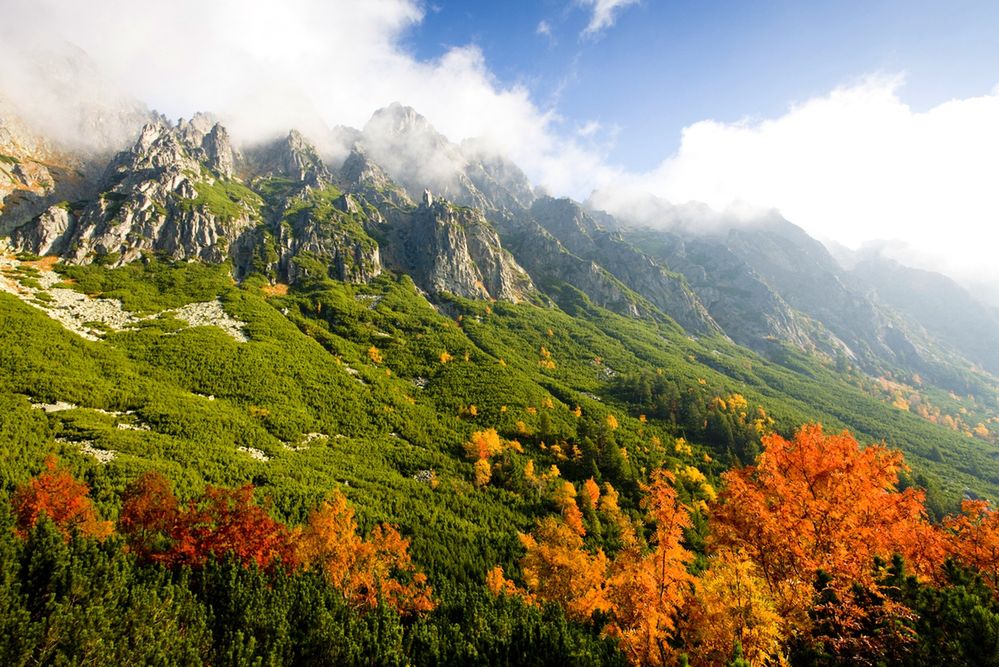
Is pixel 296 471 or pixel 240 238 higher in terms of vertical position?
pixel 240 238

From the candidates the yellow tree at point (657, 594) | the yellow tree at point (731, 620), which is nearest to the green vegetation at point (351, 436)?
the yellow tree at point (657, 594)

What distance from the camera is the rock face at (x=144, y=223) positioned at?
133000mm

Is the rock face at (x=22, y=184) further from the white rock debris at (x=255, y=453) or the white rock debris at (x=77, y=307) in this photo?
the white rock debris at (x=255, y=453)

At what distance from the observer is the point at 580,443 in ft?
305

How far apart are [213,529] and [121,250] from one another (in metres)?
163

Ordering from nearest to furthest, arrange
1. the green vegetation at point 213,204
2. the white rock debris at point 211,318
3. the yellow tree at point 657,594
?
the yellow tree at point 657,594 → the white rock debris at point 211,318 → the green vegetation at point 213,204

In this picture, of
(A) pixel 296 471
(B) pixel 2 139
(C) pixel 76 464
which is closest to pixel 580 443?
(A) pixel 296 471

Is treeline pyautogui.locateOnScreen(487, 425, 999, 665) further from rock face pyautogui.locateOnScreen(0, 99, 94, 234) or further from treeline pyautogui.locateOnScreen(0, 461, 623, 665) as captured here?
rock face pyautogui.locateOnScreen(0, 99, 94, 234)

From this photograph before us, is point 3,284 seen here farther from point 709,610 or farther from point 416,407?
point 709,610

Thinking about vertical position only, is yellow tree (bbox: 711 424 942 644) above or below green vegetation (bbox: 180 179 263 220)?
below

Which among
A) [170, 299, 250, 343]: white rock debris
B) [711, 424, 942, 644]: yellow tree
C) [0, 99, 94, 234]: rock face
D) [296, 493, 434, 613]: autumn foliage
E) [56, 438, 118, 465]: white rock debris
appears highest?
[0, 99, 94, 234]: rock face

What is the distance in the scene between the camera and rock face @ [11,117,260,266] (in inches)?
5236

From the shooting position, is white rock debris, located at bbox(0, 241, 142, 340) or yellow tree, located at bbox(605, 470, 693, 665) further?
white rock debris, located at bbox(0, 241, 142, 340)

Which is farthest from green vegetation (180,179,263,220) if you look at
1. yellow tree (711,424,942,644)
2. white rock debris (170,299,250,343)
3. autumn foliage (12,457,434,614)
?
yellow tree (711,424,942,644)
